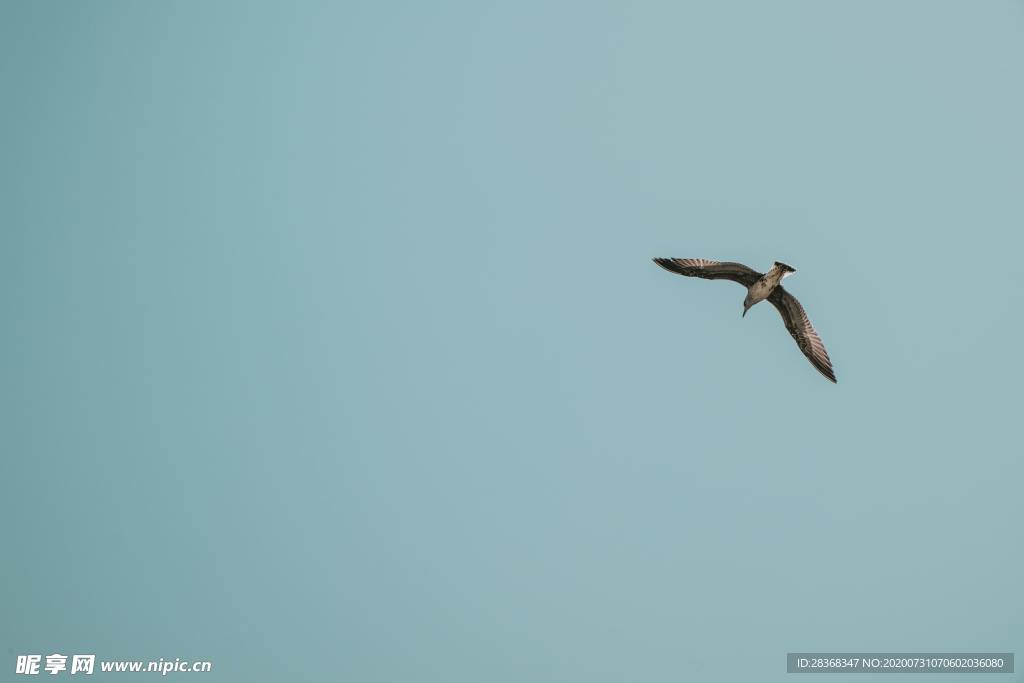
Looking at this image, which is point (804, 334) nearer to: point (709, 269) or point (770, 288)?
point (770, 288)

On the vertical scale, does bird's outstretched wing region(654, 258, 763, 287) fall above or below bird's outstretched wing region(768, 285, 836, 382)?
above

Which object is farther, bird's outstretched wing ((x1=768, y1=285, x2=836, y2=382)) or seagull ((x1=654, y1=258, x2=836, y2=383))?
bird's outstretched wing ((x1=768, y1=285, x2=836, y2=382))

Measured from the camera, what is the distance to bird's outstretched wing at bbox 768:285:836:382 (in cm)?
3158

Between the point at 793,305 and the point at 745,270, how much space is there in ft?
9.26

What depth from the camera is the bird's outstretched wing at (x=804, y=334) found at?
31.6 meters

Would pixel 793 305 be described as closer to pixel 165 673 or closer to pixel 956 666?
pixel 956 666

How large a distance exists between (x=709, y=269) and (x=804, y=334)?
177 inches

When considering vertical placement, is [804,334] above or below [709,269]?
below

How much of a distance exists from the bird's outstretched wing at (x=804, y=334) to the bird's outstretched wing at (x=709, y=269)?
1.88 m

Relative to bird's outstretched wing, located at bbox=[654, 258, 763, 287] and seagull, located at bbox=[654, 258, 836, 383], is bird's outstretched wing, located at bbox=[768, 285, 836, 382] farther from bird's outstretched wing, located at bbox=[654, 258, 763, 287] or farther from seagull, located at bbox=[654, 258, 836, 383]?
bird's outstretched wing, located at bbox=[654, 258, 763, 287]

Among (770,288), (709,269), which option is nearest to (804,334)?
(770,288)

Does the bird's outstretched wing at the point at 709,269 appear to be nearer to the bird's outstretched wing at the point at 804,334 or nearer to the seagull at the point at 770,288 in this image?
the seagull at the point at 770,288

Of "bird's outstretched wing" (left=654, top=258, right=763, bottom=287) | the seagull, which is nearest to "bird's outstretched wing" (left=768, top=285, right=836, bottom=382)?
the seagull

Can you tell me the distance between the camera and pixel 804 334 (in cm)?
3212
